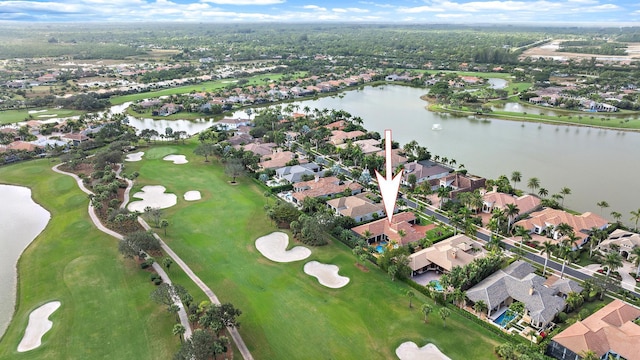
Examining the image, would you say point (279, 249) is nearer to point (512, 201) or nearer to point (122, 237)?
point (122, 237)

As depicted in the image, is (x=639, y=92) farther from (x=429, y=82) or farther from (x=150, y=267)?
(x=150, y=267)

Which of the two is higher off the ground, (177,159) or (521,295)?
(521,295)

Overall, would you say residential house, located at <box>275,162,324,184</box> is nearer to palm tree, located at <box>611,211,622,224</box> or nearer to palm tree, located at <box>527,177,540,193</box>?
palm tree, located at <box>527,177,540,193</box>

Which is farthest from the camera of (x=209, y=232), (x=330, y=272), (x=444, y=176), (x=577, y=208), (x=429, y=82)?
(x=429, y=82)

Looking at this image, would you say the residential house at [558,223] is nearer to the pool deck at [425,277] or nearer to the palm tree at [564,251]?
the palm tree at [564,251]

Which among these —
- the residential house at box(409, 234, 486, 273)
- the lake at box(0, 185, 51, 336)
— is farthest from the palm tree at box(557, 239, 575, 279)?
the lake at box(0, 185, 51, 336)

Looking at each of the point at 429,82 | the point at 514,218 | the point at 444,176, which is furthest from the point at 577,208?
the point at 429,82

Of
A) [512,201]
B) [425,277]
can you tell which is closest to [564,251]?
[425,277]
